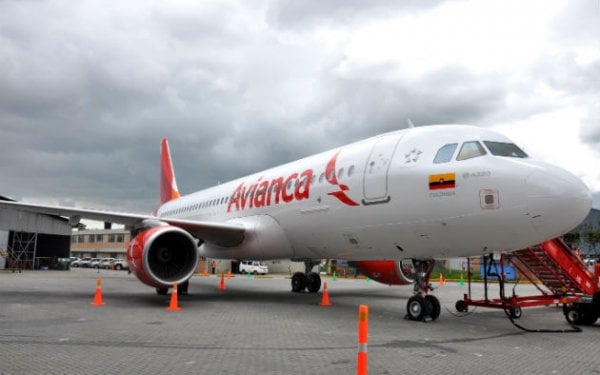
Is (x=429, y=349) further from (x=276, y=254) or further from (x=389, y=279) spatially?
(x=389, y=279)

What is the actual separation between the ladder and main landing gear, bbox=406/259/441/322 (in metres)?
Result: 2.89

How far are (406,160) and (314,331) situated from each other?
361 centimetres

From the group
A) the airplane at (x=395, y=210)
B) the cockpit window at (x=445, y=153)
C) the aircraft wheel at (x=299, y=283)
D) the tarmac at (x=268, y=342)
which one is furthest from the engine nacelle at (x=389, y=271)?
the cockpit window at (x=445, y=153)

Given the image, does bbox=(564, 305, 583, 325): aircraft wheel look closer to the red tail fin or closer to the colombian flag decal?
the colombian flag decal

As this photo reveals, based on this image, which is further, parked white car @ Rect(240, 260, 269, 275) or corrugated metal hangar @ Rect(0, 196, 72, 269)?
parked white car @ Rect(240, 260, 269, 275)

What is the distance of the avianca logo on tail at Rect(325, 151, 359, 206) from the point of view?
1043cm

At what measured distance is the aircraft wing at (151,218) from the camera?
13688mm

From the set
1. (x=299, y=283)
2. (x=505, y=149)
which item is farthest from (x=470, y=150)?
(x=299, y=283)

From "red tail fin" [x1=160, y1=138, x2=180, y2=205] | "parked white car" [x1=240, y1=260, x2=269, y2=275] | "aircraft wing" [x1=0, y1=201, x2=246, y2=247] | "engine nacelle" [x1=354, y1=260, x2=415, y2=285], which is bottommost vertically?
"parked white car" [x1=240, y1=260, x2=269, y2=275]

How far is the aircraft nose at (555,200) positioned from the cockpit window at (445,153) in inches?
58.3

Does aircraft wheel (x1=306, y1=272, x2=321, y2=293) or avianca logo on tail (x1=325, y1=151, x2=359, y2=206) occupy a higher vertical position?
avianca logo on tail (x1=325, y1=151, x2=359, y2=206)

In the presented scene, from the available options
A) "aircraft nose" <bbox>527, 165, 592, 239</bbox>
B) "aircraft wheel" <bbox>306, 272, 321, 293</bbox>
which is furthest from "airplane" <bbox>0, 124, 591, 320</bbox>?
Result: "aircraft wheel" <bbox>306, 272, 321, 293</bbox>

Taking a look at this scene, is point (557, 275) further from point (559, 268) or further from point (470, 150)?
point (470, 150)

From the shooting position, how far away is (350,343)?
284 inches
